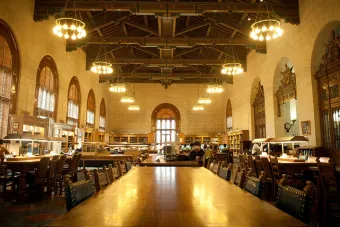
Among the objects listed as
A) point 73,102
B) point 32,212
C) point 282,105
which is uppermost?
point 73,102

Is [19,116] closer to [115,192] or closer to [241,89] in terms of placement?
[115,192]

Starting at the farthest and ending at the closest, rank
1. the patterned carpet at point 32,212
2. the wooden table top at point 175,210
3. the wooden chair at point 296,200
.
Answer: the patterned carpet at point 32,212 → the wooden chair at point 296,200 → the wooden table top at point 175,210

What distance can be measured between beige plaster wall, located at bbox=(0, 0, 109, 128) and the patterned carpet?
17.0 feet

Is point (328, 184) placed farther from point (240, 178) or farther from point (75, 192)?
point (75, 192)

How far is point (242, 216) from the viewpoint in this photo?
145 centimetres

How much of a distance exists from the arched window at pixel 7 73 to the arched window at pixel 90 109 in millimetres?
8481

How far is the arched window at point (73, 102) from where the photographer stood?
14827mm

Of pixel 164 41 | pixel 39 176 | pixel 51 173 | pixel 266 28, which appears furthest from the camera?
pixel 164 41

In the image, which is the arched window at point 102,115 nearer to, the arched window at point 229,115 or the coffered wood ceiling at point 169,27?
the coffered wood ceiling at point 169,27

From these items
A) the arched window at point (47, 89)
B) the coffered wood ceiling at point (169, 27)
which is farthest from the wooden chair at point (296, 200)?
the arched window at point (47, 89)

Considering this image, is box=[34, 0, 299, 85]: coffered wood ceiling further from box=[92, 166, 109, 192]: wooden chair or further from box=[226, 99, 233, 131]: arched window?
box=[92, 166, 109, 192]: wooden chair

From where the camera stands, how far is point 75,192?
6.51 ft

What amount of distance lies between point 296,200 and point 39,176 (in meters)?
6.07

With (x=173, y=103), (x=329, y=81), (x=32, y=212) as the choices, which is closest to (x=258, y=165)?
(x=329, y=81)
